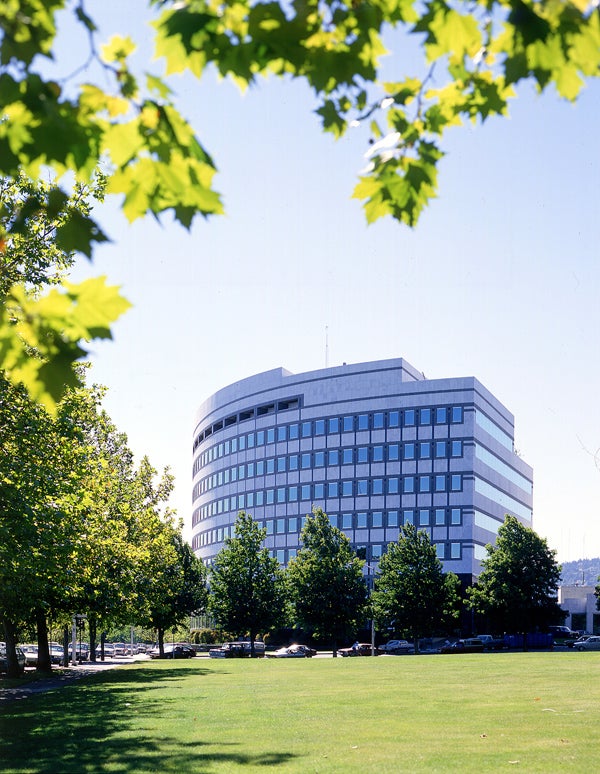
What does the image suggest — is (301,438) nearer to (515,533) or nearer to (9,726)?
(515,533)

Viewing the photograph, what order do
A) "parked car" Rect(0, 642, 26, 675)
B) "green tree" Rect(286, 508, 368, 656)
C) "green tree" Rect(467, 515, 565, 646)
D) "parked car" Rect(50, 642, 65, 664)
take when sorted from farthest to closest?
"green tree" Rect(467, 515, 565, 646) → "green tree" Rect(286, 508, 368, 656) → "parked car" Rect(50, 642, 65, 664) → "parked car" Rect(0, 642, 26, 675)

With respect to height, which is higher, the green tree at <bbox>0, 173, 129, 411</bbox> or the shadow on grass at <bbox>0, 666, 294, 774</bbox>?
the green tree at <bbox>0, 173, 129, 411</bbox>

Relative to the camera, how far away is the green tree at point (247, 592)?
7394cm

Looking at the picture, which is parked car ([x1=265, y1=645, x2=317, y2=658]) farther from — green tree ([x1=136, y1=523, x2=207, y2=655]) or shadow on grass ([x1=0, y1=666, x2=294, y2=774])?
shadow on grass ([x1=0, y1=666, x2=294, y2=774])

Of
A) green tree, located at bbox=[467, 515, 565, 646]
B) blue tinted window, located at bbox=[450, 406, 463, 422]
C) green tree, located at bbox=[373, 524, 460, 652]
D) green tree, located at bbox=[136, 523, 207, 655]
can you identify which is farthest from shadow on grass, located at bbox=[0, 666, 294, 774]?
blue tinted window, located at bbox=[450, 406, 463, 422]

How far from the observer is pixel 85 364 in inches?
1441

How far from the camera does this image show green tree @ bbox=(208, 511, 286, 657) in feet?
243

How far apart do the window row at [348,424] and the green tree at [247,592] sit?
2992cm

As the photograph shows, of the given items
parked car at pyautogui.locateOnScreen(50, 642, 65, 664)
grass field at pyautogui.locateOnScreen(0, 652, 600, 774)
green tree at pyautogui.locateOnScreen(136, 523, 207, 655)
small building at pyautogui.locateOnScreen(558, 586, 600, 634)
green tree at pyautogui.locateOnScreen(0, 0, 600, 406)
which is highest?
green tree at pyautogui.locateOnScreen(0, 0, 600, 406)

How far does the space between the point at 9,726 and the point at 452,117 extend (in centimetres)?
1703

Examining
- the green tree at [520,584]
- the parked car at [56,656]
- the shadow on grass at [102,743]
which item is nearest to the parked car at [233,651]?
Result: the parked car at [56,656]

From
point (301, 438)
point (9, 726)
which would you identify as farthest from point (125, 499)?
point (301, 438)

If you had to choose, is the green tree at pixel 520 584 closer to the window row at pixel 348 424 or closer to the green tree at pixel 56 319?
the window row at pixel 348 424

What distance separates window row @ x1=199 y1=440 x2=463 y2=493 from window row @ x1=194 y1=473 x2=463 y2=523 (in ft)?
6.87
